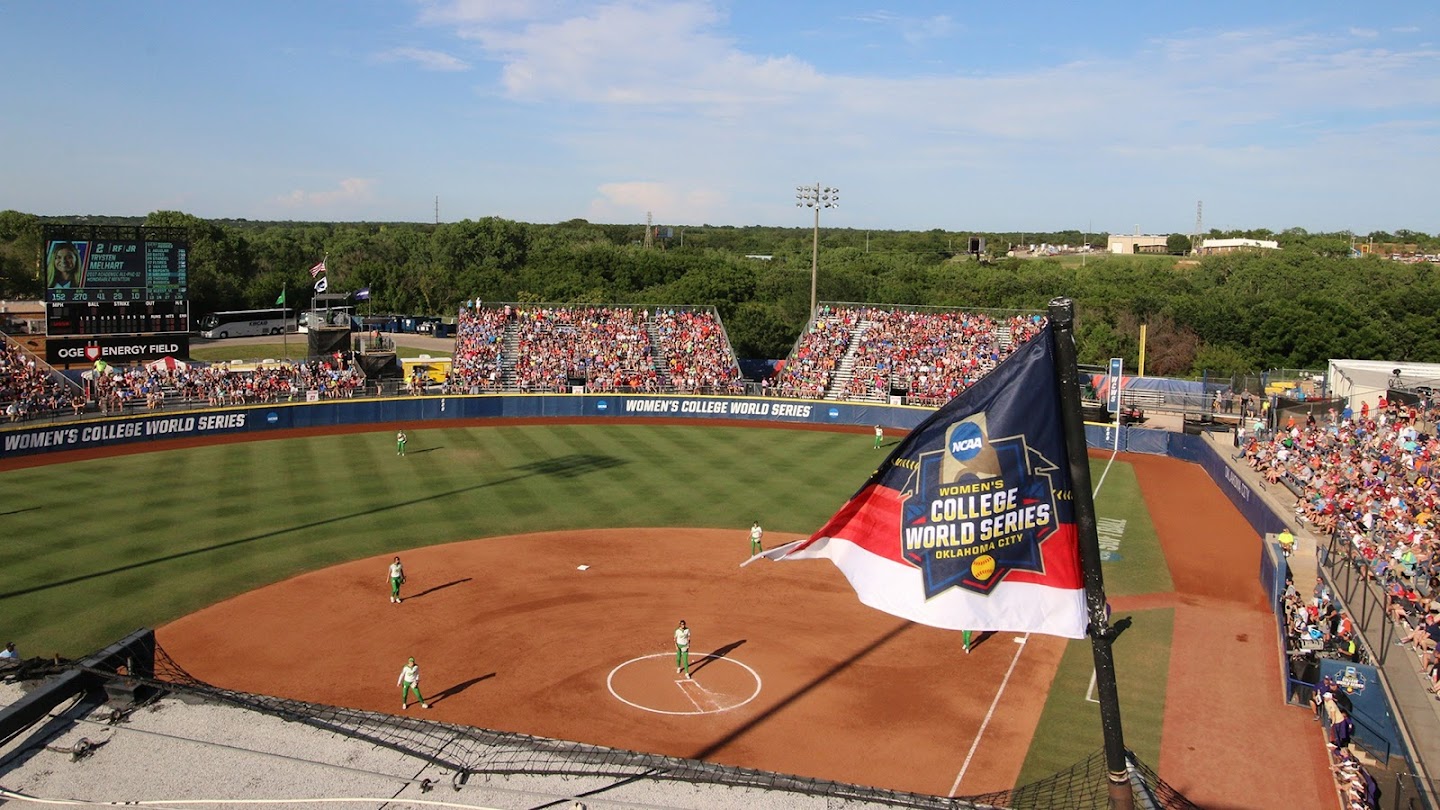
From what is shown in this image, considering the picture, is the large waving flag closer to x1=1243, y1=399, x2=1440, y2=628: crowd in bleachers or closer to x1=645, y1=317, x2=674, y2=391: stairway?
x1=1243, y1=399, x2=1440, y2=628: crowd in bleachers

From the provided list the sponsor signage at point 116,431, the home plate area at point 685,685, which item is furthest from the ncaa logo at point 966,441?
the sponsor signage at point 116,431

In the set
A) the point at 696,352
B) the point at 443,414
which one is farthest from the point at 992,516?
the point at 696,352

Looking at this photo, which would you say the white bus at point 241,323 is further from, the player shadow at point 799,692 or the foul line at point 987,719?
the foul line at point 987,719

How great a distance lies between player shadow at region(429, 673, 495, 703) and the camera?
21484 millimetres

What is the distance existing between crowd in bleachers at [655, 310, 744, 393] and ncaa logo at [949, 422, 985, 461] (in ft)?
171

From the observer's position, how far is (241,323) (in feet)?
322

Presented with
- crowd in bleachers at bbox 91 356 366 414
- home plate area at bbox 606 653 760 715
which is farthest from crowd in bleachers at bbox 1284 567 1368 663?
crowd in bleachers at bbox 91 356 366 414

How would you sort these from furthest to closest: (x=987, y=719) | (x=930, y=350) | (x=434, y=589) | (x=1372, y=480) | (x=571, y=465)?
(x=930, y=350), (x=571, y=465), (x=1372, y=480), (x=434, y=589), (x=987, y=719)

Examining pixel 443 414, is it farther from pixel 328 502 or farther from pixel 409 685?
pixel 409 685

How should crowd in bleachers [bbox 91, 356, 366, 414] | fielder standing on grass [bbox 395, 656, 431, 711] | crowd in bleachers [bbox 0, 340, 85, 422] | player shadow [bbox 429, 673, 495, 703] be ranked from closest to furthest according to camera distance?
fielder standing on grass [bbox 395, 656, 431, 711] < player shadow [bbox 429, 673, 495, 703] < crowd in bleachers [bbox 0, 340, 85, 422] < crowd in bleachers [bbox 91, 356, 366, 414]

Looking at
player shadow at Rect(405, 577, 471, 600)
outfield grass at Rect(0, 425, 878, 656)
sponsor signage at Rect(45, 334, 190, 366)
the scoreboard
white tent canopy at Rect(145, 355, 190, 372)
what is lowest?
player shadow at Rect(405, 577, 471, 600)

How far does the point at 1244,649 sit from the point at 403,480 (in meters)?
31.0

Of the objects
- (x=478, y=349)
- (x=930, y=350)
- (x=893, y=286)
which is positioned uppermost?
(x=893, y=286)

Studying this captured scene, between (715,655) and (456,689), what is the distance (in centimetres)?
605
